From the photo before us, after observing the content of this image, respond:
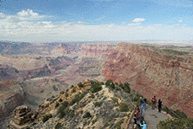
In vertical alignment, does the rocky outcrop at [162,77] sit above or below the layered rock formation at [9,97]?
above

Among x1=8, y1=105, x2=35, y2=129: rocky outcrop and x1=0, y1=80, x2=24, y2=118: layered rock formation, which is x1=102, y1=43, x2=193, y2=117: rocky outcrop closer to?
x1=8, y1=105, x2=35, y2=129: rocky outcrop

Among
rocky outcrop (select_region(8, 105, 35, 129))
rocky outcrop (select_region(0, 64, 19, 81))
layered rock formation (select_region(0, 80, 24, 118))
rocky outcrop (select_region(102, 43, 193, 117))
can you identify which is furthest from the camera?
rocky outcrop (select_region(0, 64, 19, 81))

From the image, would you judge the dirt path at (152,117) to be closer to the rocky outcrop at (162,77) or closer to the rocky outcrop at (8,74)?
the rocky outcrop at (162,77)

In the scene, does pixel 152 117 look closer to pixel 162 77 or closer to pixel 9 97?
pixel 162 77

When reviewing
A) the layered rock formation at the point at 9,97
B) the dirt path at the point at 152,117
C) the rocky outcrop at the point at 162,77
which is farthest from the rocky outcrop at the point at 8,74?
the dirt path at the point at 152,117

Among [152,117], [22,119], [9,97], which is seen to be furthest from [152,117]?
[9,97]

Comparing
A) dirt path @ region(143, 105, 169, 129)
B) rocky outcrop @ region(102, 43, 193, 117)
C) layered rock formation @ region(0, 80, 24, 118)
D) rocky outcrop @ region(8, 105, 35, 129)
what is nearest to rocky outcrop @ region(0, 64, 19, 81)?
layered rock formation @ region(0, 80, 24, 118)

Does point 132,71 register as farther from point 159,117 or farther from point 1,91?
point 1,91
